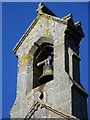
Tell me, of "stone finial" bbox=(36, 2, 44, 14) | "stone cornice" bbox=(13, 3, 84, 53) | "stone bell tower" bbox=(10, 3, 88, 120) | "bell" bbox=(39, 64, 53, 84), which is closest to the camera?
"stone bell tower" bbox=(10, 3, 88, 120)

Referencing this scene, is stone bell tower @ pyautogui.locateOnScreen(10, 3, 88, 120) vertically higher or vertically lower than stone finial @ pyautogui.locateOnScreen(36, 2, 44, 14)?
lower

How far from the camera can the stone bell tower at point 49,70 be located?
42.0 ft

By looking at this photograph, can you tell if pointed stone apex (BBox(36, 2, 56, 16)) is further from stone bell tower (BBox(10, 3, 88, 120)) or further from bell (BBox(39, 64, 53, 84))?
bell (BBox(39, 64, 53, 84))

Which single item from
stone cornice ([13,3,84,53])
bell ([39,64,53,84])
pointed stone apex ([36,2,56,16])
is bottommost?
bell ([39,64,53,84])

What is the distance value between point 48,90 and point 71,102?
918 mm

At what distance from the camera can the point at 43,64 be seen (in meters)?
14.5

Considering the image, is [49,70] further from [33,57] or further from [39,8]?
[39,8]

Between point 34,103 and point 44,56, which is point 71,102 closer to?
point 34,103

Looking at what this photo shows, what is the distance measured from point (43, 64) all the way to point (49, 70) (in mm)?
532

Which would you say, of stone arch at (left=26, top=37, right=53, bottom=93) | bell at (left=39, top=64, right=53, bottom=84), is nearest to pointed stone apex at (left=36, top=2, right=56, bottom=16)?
stone arch at (left=26, top=37, right=53, bottom=93)

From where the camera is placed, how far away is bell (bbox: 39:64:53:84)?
547 inches

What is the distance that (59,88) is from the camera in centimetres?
1302

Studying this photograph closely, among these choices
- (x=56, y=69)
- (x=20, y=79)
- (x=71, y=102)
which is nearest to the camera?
(x=71, y=102)

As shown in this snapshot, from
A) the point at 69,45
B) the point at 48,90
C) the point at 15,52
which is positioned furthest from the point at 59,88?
the point at 15,52
